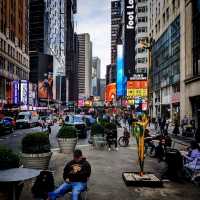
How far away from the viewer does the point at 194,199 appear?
10.2 metres

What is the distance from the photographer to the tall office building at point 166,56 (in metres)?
54.1

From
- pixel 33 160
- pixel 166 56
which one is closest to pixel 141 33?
pixel 166 56

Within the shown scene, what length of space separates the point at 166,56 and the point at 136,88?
478 inches

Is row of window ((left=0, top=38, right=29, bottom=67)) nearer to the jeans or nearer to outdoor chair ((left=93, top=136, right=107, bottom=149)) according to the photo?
outdoor chair ((left=93, top=136, right=107, bottom=149))

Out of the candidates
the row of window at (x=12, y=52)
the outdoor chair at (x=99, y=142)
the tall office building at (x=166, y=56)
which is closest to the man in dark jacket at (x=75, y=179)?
the outdoor chair at (x=99, y=142)

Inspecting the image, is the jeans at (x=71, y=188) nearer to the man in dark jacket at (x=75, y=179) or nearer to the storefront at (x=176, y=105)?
the man in dark jacket at (x=75, y=179)

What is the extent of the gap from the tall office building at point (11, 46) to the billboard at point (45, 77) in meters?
29.3

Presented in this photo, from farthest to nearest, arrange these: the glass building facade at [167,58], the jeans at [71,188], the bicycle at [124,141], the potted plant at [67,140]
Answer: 1. the glass building facade at [167,58]
2. the bicycle at [124,141]
3. the potted plant at [67,140]
4. the jeans at [71,188]

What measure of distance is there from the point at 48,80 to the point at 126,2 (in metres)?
41.6

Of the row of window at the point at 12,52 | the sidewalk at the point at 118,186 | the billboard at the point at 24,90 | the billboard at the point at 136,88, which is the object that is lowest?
the sidewalk at the point at 118,186

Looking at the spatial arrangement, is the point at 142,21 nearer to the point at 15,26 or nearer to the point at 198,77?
the point at 15,26

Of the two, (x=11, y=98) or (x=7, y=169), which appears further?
(x=11, y=98)

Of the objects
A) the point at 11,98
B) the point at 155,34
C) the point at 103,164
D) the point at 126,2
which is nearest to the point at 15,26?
the point at 11,98

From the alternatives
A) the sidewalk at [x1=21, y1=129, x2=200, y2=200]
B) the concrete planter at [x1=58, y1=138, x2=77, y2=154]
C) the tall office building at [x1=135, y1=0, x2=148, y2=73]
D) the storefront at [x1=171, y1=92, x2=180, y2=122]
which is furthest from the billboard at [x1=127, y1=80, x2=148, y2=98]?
the tall office building at [x1=135, y1=0, x2=148, y2=73]
